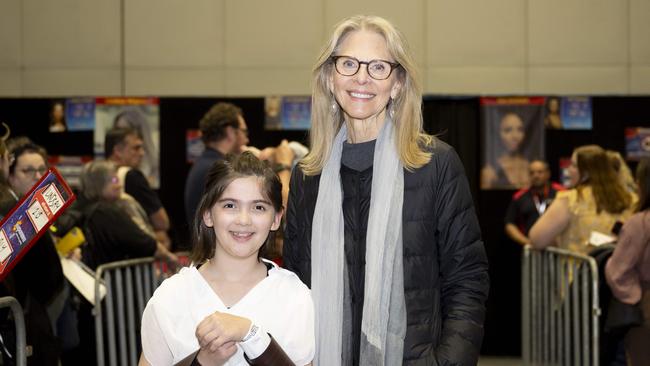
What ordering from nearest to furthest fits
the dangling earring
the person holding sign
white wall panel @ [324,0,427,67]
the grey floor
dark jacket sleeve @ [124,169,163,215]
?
the dangling earring < the person holding sign < dark jacket sleeve @ [124,169,163,215] < the grey floor < white wall panel @ [324,0,427,67]

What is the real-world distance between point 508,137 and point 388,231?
→ 662 cm

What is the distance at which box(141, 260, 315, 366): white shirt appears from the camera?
2684mm

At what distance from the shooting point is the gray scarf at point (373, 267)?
2748 millimetres

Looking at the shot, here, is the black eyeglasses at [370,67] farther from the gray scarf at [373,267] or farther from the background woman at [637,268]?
the background woman at [637,268]

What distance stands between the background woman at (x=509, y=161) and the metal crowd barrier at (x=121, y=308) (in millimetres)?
3862

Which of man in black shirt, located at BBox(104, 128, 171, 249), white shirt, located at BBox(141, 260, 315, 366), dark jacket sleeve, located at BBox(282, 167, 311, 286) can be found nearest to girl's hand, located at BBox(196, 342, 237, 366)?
white shirt, located at BBox(141, 260, 315, 366)

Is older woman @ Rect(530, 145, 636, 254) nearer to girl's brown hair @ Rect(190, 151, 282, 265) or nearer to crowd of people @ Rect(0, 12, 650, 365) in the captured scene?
crowd of people @ Rect(0, 12, 650, 365)

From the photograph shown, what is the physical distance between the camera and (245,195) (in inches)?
112

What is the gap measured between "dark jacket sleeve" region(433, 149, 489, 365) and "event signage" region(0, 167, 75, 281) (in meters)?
1.39

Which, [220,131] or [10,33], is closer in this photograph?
[220,131]

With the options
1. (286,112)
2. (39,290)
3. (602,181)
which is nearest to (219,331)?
(39,290)

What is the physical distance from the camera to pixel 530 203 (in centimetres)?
885

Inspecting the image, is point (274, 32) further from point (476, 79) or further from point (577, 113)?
point (577, 113)

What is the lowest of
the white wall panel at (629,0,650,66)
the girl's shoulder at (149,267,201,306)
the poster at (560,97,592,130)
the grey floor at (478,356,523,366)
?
the grey floor at (478,356,523,366)
